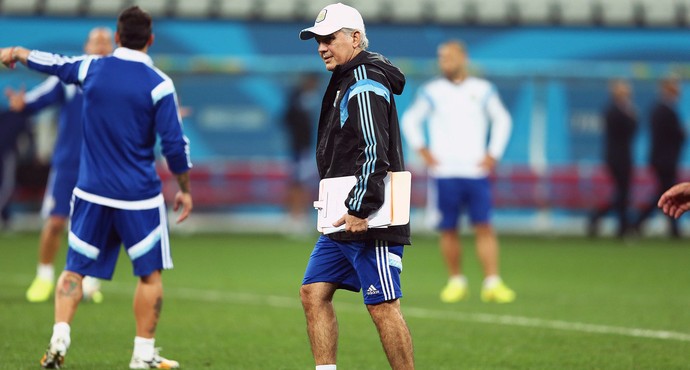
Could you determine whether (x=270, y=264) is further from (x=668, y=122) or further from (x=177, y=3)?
(x=177, y=3)

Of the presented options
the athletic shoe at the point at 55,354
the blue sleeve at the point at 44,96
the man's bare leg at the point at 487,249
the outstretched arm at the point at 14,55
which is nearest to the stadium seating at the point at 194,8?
the man's bare leg at the point at 487,249

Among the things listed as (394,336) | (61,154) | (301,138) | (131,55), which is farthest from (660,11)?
(394,336)

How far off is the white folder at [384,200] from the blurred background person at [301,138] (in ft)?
51.4

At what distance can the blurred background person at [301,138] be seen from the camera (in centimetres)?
2281

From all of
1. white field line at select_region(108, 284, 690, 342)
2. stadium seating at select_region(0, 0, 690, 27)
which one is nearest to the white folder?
white field line at select_region(108, 284, 690, 342)

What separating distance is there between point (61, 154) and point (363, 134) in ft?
18.9

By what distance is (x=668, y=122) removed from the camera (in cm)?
2241

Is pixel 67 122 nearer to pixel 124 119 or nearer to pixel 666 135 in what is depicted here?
pixel 124 119

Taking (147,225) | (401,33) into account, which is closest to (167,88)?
(147,225)

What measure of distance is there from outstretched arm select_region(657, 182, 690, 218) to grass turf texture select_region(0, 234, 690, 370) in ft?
6.94

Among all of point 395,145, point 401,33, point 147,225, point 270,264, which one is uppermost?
point 401,33

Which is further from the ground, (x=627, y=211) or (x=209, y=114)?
(x=209, y=114)

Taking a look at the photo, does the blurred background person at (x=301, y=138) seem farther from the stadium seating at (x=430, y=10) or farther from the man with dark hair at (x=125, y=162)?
the man with dark hair at (x=125, y=162)

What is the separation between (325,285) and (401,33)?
20.5 m
